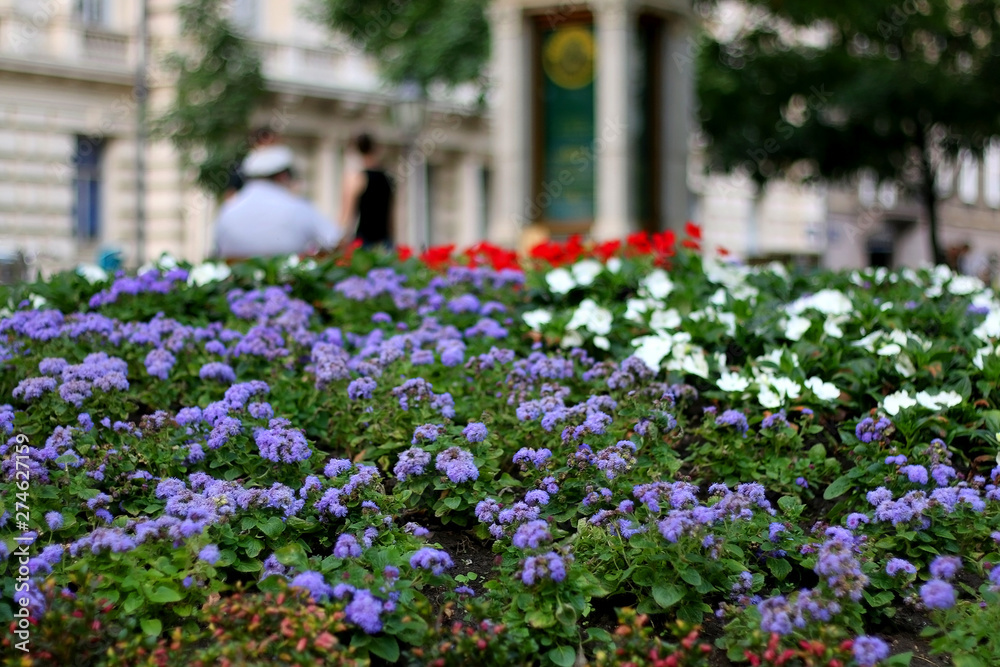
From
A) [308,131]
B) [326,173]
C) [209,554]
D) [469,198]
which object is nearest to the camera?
[209,554]

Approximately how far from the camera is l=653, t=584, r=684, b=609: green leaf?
3104 mm

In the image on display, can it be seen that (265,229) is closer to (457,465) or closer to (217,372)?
(217,372)

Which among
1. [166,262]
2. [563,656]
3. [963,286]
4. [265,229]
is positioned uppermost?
[265,229]

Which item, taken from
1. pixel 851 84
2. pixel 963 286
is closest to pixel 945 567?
pixel 963 286

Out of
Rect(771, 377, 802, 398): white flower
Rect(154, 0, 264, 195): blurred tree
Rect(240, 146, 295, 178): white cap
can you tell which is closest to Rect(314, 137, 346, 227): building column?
Rect(154, 0, 264, 195): blurred tree

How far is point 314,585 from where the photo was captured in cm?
292

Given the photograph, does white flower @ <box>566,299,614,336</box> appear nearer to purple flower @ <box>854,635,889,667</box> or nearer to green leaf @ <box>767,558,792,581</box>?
green leaf @ <box>767,558,792,581</box>

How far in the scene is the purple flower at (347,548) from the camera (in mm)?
3062

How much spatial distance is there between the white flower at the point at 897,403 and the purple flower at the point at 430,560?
1.72 m

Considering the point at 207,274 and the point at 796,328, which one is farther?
the point at 207,274

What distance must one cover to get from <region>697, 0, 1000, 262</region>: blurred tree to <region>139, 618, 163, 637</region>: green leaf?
742 inches

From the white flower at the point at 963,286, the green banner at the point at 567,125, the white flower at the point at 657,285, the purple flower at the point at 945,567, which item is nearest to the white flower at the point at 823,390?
the white flower at the point at 657,285

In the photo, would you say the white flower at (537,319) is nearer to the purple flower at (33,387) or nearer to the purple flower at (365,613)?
the purple flower at (33,387)

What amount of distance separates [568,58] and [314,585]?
10.5 m
